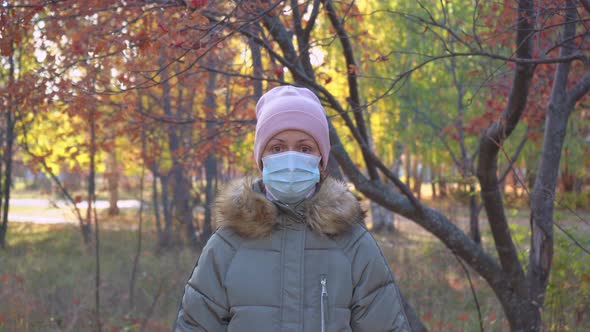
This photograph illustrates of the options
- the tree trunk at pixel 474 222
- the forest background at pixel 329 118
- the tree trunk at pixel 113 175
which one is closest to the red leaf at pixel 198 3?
the forest background at pixel 329 118

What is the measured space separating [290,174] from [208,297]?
1.90 feet

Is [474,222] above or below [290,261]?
below

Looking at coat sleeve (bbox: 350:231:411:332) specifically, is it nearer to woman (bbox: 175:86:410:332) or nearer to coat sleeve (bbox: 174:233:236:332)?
woman (bbox: 175:86:410:332)

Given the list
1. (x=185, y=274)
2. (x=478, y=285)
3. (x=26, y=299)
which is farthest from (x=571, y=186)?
(x=26, y=299)

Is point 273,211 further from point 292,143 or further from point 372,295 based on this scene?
point 372,295

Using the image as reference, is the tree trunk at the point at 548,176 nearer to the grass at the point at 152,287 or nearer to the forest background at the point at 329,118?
→ the forest background at the point at 329,118

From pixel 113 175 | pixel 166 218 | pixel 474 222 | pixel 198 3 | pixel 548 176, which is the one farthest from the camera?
pixel 113 175

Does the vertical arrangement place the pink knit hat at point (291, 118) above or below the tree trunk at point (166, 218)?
above

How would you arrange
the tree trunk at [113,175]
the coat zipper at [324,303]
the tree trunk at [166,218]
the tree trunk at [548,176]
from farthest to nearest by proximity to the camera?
the tree trunk at [113,175] → the tree trunk at [166,218] → the tree trunk at [548,176] → the coat zipper at [324,303]

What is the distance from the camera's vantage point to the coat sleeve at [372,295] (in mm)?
2262

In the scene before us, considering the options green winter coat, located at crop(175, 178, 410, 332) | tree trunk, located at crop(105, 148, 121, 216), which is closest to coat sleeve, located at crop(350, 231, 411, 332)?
green winter coat, located at crop(175, 178, 410, 332)

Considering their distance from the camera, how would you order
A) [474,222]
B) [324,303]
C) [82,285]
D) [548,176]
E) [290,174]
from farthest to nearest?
[82,285] < [474,222] < [548,176] < [290,174] < [324,303]

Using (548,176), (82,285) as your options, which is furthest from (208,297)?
(82,285)

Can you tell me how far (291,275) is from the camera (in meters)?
2.22
